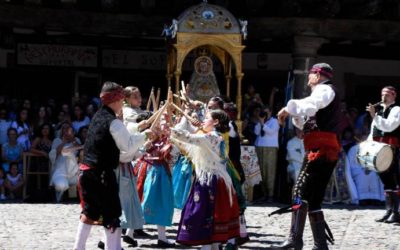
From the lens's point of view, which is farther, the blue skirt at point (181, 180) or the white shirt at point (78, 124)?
the white shirt at point (78, 124)

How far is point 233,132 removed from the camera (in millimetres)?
8852

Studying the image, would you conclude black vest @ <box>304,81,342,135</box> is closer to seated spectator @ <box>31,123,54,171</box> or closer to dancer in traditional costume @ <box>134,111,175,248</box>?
dancer in traditional costume @ <box>134,111,175,248</box>

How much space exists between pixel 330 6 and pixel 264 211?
440 cm

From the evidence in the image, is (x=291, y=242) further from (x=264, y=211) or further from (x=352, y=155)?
(x=352, y=155)

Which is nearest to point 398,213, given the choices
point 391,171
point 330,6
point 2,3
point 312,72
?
point 391,171

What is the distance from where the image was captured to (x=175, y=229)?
33.2 feet

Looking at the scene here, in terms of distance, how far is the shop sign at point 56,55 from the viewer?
1683 centimetres

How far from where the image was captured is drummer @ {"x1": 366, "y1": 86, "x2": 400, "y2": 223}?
35.0 ft

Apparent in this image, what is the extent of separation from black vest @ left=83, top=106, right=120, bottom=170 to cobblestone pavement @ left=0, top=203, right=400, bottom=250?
5.93 feet

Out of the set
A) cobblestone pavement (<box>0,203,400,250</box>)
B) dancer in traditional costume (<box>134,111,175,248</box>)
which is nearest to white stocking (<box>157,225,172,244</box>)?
dancer in traditional costume (<box>134,111,175,248</box>)

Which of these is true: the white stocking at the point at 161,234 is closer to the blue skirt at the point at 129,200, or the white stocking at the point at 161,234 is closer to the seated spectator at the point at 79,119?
the blue skirt at the point at 129,200

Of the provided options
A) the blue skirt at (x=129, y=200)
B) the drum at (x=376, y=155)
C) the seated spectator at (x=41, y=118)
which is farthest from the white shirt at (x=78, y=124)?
the blue skirt at (x=129, y=200)

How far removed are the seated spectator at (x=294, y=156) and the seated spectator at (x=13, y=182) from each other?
4047 millimetres

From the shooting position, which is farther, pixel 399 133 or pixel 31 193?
pixel 31 193
